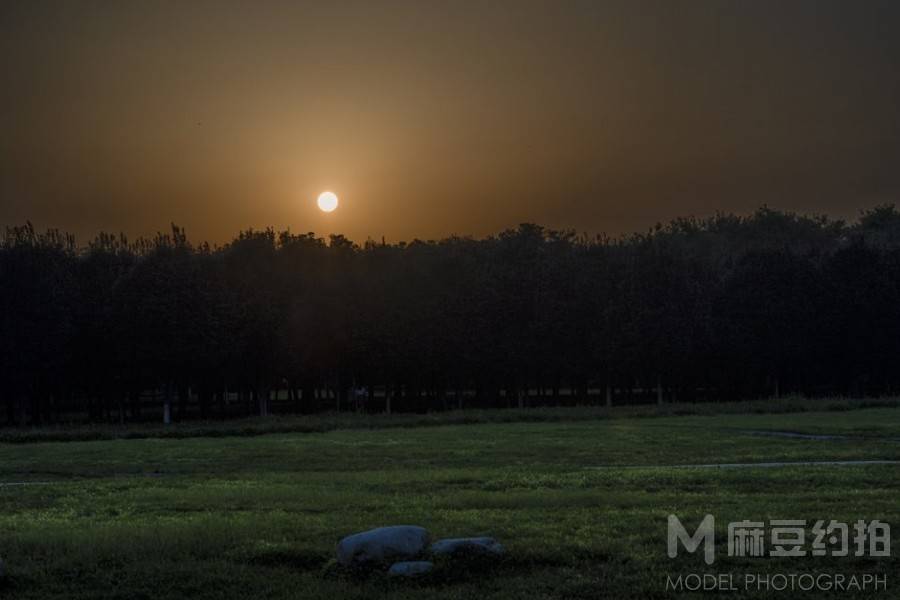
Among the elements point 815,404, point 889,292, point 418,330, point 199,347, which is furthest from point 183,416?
point 889,292

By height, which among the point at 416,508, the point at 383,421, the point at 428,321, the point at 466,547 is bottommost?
the point at 383,421

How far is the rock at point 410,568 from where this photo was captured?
59.7ft

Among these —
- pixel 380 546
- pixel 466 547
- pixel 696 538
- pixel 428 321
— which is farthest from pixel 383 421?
pixel 466 547

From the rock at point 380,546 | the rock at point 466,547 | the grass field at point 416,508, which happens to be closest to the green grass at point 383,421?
the grass field at point 416,508

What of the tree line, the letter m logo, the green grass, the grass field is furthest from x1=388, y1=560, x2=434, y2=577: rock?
the tree line

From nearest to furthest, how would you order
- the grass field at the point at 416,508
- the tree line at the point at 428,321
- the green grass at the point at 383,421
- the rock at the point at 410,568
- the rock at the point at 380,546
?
the rock at the point at 410,568, the grass field at the point at 416,508, the rock at the point at 380,546, the green grass at the point at 383,421, the tree line at the point at 428,321

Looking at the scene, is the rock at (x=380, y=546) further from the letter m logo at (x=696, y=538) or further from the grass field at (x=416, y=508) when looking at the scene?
the letter m logo at (x=696, y=538)

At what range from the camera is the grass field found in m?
18.3

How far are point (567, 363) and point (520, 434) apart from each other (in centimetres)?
5092

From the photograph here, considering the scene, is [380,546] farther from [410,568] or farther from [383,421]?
[383,421]

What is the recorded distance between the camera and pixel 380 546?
62.1 ft

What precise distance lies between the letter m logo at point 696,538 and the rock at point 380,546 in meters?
4.97

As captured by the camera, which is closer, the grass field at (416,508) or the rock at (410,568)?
the rock at (410,568)

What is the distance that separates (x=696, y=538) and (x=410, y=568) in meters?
6.28
